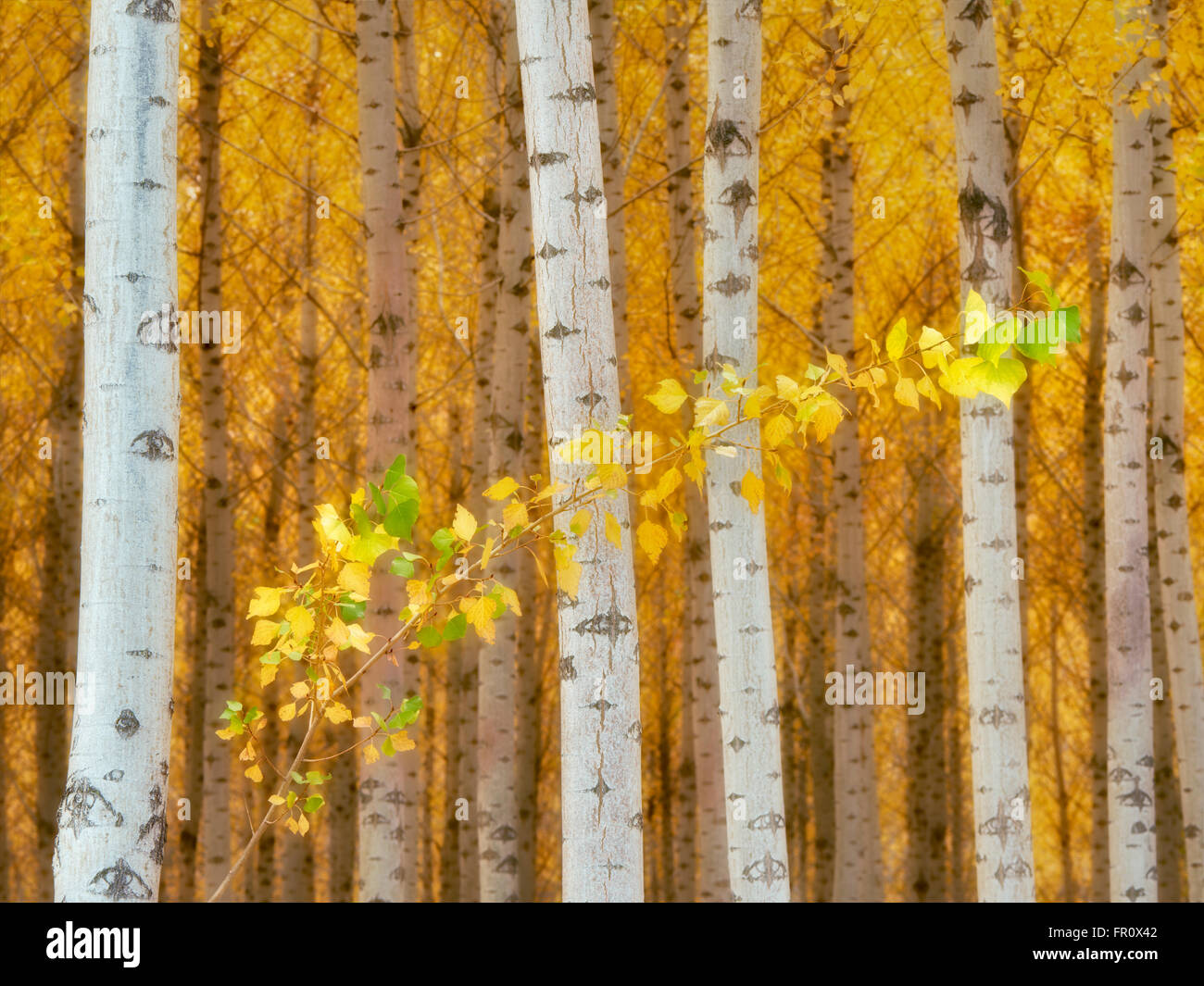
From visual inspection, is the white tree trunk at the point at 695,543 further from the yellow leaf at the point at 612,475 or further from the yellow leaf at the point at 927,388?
the yellow leaf at the point at 612,475

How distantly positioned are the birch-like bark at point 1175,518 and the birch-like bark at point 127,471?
6.40 m

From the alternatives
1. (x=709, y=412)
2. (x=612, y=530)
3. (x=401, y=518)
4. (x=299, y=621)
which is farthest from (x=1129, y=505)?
(x=299, y=621)

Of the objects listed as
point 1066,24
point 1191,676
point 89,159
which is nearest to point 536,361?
point 1066,24

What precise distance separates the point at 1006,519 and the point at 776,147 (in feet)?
21.2

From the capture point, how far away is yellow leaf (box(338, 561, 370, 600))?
279 cm

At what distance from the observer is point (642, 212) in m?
11.5

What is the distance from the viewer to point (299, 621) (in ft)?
9.07

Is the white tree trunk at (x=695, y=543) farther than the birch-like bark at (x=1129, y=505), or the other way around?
the white tree trunk at (x=695, y=543)

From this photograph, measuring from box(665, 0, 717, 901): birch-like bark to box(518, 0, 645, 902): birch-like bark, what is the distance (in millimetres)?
4251

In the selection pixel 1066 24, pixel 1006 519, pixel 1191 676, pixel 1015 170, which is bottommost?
pixel 1191 676

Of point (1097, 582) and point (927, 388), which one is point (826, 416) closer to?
point (927, 388)

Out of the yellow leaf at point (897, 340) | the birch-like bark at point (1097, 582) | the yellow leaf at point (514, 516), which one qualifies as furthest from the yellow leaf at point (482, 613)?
the birch-like bark at point (1097, 582)

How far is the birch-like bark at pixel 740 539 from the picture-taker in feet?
13.6
